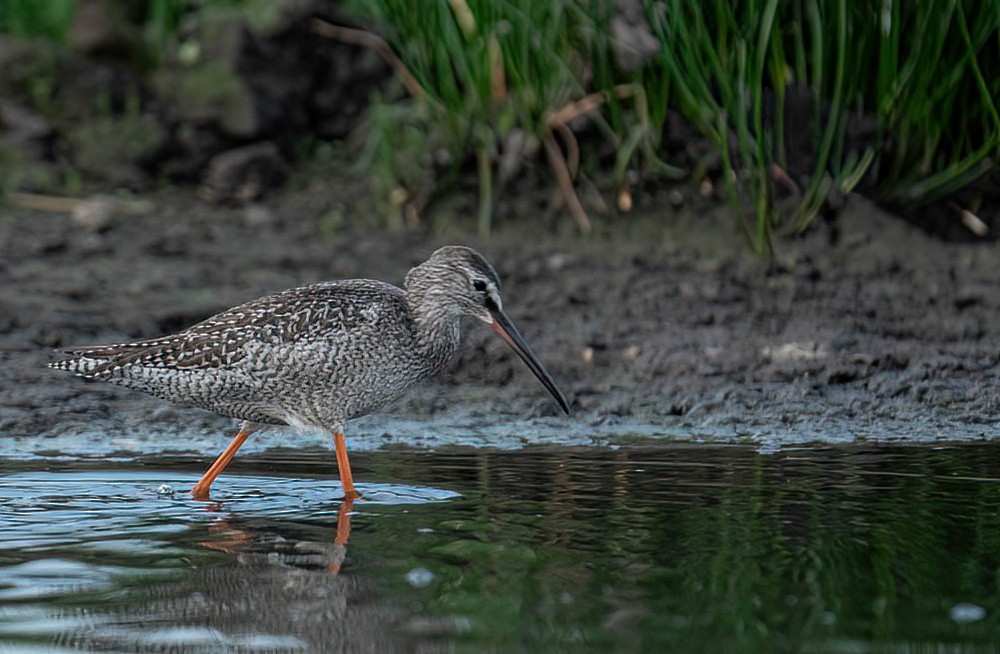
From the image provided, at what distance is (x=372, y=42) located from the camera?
10.0 m

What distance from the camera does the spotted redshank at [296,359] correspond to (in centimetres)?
620

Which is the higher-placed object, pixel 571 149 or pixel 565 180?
pixel 571 149

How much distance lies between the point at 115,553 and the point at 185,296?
3.84 metres

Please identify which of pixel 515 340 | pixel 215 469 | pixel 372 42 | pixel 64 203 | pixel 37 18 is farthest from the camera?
pixel 37 18

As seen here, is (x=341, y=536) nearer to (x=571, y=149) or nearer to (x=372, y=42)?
(x=571, y=149)

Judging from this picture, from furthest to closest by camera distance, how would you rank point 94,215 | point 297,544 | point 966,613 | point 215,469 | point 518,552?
point 94,215
point 215,469
point 297,544
point 518,552
point 966,613

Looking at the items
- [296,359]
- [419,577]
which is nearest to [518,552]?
[419,577]

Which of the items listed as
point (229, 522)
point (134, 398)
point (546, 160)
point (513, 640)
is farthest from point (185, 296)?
point (513, 640)

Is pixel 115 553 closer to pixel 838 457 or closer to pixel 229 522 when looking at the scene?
pixel 229 522

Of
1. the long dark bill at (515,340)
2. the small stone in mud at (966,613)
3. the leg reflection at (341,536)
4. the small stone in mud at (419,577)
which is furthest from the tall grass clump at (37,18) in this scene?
the small stone in mud at (966,613)

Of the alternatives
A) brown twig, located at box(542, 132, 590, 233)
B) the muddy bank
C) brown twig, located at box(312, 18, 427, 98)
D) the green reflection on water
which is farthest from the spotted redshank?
brown twig, located at box(312, 18, 427, 98)

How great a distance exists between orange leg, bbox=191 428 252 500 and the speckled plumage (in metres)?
0.11

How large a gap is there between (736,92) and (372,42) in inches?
105

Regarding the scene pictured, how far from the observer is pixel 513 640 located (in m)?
3.85
